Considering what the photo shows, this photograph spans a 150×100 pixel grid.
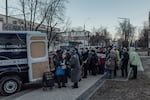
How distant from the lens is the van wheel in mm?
9562

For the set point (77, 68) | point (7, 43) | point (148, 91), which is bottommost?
point (148, 91)

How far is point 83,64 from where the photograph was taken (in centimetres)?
1404

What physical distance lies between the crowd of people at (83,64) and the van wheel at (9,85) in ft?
6.00

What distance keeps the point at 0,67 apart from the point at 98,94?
4113mm

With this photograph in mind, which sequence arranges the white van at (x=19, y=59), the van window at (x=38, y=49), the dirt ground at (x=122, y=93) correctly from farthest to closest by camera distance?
the van window at (x=38, y=49) → the white van at (x=19, y=59) → the dirt ground at (x=122, y=93)

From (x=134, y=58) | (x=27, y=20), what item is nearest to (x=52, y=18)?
(x=27, y=20)

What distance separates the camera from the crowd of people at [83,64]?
10359mm

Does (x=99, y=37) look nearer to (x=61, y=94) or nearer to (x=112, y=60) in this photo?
(x=112, y=60)

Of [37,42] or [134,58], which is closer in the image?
[37,42]

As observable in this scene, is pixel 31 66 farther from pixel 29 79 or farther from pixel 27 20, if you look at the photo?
pixel 27 20

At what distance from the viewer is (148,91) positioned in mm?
9688

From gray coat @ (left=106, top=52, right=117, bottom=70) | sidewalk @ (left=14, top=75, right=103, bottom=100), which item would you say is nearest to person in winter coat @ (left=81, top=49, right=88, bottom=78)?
gray coat @ (left=106, top=52, right=117, bottom=70)

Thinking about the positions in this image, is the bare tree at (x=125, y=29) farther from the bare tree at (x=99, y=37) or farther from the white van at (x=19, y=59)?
the white van at (x=19, y=59)

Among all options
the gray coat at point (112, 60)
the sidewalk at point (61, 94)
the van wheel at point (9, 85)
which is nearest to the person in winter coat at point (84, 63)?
the gray coat at point (112, 60)
